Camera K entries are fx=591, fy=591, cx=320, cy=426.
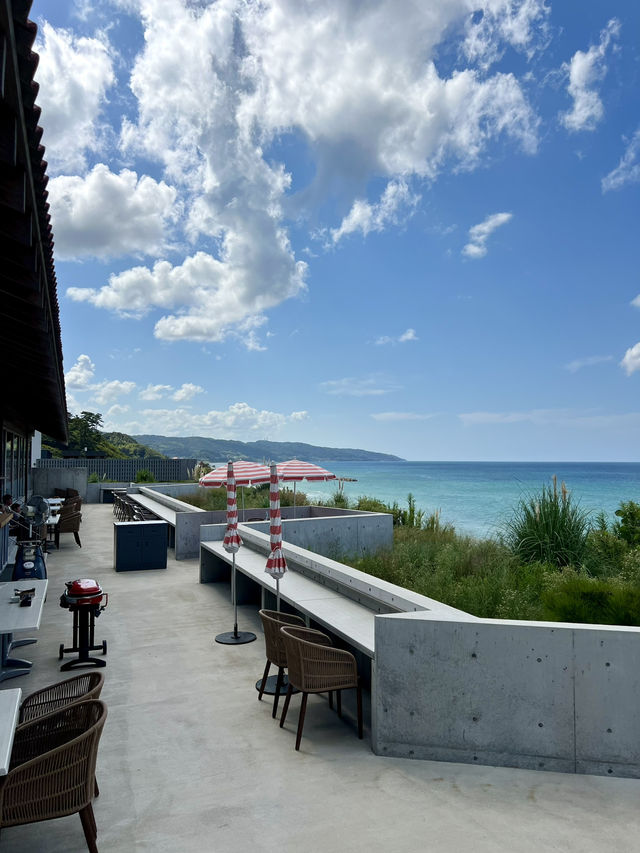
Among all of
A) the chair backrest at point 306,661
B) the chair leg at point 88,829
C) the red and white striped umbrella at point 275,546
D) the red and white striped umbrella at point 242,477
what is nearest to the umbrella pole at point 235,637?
the red and white striped umbrella at point 275,546

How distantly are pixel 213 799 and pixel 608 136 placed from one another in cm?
3824

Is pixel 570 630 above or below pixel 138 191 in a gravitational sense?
below

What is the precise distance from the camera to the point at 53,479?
79.0ft

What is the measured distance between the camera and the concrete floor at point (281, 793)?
3.19 m

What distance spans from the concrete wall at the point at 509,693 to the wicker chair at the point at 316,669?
0.29 meters

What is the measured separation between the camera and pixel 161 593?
933cm

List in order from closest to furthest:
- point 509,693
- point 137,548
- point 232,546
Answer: point 509,693 < point 232,546 < point 137,548

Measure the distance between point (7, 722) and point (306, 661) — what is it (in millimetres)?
2003

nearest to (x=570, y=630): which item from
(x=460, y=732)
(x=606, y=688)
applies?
(x=606, y=688)

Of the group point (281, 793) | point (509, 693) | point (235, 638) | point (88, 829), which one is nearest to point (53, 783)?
point (88, 829)

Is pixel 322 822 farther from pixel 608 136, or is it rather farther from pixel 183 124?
pixel 608 136

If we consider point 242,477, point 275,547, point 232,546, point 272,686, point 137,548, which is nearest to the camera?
point 272,686

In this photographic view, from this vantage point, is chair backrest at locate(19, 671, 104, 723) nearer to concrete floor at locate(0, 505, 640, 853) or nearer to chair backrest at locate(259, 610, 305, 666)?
concrete floor at locate(0, 505, 640, 853)

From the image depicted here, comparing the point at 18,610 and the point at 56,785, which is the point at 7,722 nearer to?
the point at 56,785
